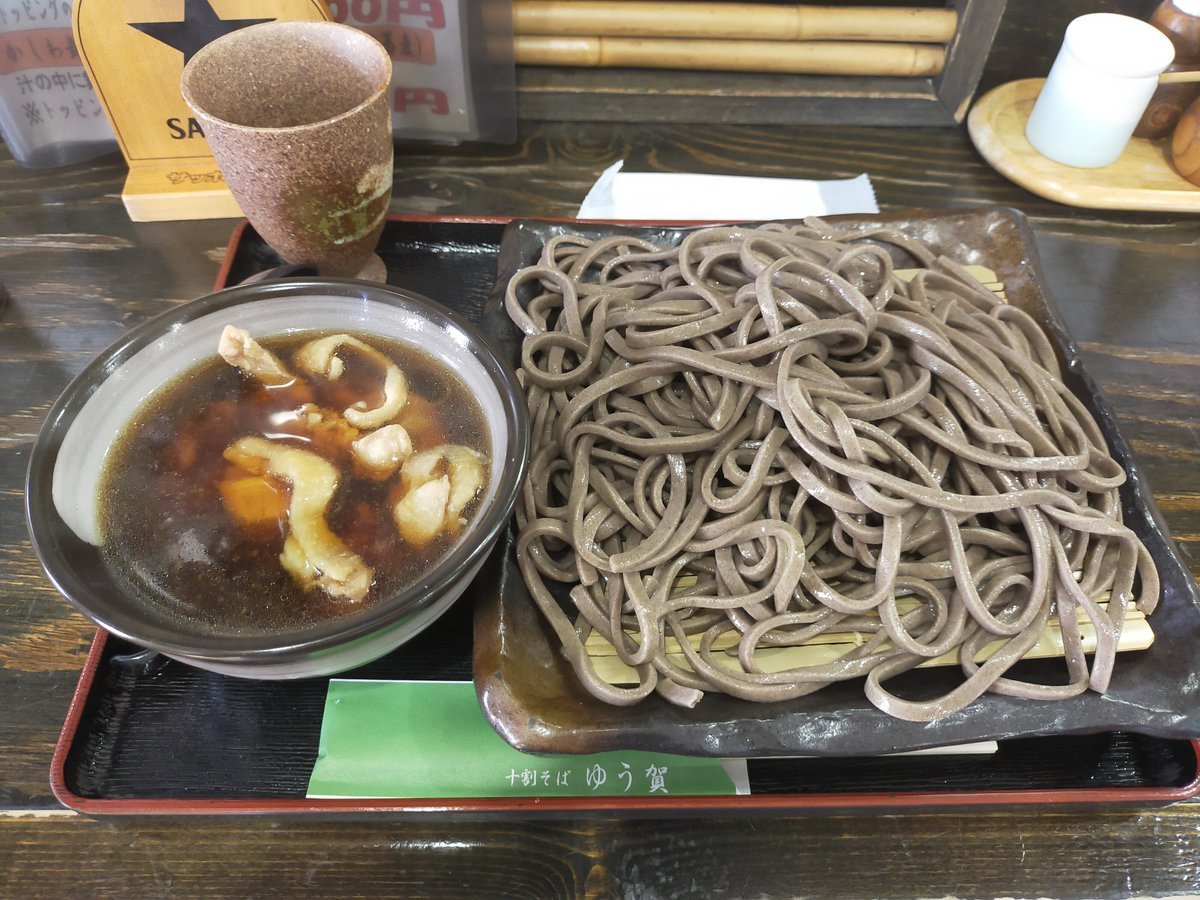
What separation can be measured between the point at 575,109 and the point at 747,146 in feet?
2.19

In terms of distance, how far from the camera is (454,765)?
1.40m

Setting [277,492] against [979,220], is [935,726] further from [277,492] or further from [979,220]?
[979,220]

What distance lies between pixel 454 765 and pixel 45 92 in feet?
8.10

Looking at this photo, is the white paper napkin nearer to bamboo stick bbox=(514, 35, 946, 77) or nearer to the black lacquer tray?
bamboo stick bbox=(514, 35, 946, 77)

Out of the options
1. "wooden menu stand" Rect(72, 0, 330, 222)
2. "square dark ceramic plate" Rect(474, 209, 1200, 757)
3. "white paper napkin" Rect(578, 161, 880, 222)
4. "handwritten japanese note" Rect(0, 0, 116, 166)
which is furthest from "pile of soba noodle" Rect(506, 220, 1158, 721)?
"handwritten japanese note" Rect(0, 0, 116, 166)

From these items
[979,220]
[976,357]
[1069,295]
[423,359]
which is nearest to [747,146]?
[979,220]

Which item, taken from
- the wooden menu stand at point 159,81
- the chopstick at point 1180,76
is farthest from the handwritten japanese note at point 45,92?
the chopstick at point 1180,76

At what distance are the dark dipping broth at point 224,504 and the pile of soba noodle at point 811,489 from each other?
0.27 meters

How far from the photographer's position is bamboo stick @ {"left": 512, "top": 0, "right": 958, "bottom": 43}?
8.84ft

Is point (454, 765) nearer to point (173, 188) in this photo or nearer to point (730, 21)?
point (173, 188)

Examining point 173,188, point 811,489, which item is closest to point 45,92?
point 173,188

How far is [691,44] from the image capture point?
2844 mm

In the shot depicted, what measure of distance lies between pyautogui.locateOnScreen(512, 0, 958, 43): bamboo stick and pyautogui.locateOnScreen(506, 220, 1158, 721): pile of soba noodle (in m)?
1.38

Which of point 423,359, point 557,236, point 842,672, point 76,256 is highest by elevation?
point 423,359
